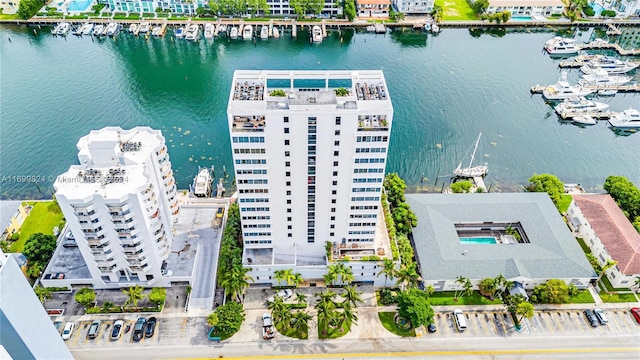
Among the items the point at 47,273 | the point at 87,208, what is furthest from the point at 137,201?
the point at 47,273

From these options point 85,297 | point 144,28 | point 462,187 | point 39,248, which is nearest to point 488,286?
point 462,187

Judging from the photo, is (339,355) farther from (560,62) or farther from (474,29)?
(474,29)

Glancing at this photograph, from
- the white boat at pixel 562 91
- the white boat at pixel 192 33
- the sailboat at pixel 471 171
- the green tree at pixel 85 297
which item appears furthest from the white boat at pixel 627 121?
the white boat at pixel 192 33

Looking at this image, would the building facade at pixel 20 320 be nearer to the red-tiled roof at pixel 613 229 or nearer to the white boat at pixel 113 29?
the red-tiled roof at pixel 613 229

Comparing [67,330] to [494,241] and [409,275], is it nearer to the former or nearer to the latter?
[409,275]

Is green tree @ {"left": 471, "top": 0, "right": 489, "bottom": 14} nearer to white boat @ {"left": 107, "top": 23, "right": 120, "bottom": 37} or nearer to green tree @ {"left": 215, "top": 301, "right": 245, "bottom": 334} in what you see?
white boat @ {"left": 107, "top": 23, "right": 120, "bottom": 37}
